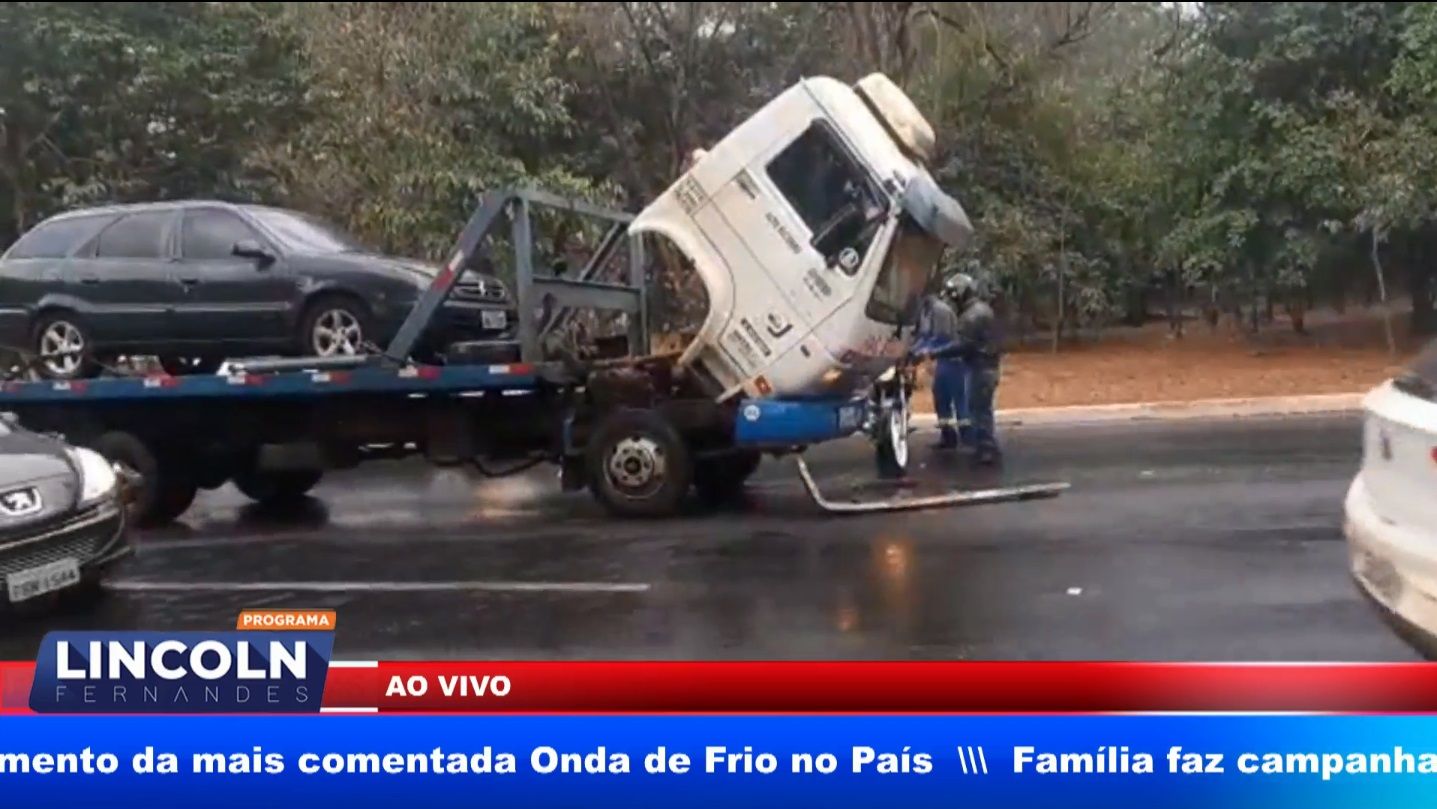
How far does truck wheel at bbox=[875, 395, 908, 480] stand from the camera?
8969 mm

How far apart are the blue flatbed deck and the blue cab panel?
41.3 inches

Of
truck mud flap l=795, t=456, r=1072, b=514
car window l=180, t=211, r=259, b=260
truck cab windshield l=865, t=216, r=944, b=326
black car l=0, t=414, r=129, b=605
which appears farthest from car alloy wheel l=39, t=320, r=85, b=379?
truck cab windshield l=865, t=216, r=944, b=326

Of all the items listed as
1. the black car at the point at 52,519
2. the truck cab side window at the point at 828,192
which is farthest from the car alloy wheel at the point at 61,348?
the truck cab side window at the point at 828,192

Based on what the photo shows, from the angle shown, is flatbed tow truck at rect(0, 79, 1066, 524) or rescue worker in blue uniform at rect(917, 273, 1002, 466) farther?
rescue worker in blue uniform at rect(917, 273, 1002, 466)

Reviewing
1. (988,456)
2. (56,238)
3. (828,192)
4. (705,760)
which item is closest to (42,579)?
(56,238)

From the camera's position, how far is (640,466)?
8.20m

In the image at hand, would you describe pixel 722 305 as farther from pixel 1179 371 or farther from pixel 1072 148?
pixel 1072 148

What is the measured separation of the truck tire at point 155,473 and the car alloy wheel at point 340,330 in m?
0.92

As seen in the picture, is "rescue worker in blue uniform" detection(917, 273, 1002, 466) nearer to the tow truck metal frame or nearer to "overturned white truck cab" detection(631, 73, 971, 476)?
the tow truck metal frame

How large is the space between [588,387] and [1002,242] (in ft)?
14.3

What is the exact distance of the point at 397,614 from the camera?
16.9 feet

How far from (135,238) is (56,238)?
0.59 meters

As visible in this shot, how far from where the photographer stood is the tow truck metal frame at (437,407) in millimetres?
8047

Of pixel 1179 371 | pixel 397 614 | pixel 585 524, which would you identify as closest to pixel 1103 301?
pixel 1179 371
